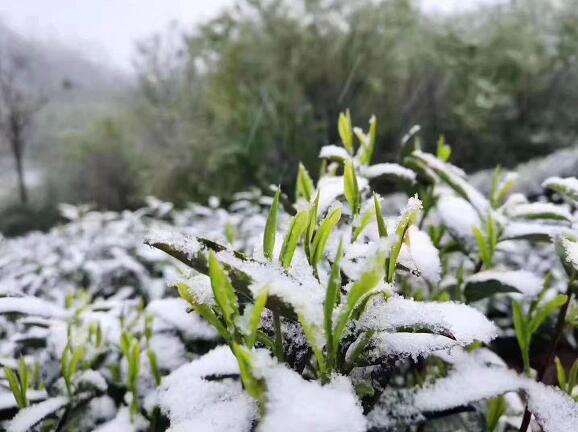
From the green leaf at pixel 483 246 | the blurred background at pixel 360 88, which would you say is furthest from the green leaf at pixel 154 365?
the blurred background at pixel 360 88

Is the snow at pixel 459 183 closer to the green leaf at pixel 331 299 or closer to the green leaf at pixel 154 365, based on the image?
the green leaf at pixel 331 299

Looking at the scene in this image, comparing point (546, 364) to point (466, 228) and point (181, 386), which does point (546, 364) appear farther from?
point (181, 386)

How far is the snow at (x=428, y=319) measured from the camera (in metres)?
0.48

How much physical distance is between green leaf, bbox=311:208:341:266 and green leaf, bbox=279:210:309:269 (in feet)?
0.06

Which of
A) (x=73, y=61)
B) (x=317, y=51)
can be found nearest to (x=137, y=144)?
(x=317, y=51)

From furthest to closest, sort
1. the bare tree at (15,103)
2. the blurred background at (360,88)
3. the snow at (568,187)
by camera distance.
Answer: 1. the bare tree at (15,103)
2. the blurred background at (360,88)
3. the snow at (568,187)

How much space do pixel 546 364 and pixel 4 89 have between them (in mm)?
18782

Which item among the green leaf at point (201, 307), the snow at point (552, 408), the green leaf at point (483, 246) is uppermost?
the green leaf at point (201, 307)

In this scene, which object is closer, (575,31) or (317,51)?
(317,51)

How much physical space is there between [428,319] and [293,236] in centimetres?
17

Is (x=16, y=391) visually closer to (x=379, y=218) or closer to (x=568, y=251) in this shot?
(x=379, y=218)

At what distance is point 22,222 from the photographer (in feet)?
47.6

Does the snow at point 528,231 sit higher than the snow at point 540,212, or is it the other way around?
the snow at point 540,212

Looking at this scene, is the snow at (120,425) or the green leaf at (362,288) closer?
the green leaf at (362,288)
